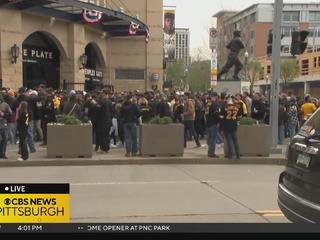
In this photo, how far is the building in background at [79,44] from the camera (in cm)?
2409

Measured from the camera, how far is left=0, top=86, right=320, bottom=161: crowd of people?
13.9 metres

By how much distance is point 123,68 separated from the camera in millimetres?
38781

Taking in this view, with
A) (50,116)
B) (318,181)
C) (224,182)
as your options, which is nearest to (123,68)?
(50,116)

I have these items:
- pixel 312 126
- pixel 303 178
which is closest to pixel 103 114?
pixel 312 126

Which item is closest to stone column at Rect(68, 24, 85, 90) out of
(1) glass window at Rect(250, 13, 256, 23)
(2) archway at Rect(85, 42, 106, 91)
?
(2) archway at Rect(85, 42, 106, 91)

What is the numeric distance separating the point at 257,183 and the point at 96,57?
2789 centimetres

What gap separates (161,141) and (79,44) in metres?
16.8

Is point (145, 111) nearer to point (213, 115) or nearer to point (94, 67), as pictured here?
point (213, 115)

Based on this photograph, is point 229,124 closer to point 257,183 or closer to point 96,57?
point 257,183

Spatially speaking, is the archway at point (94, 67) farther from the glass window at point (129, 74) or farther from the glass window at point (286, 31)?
the glass window at point (286, 31)

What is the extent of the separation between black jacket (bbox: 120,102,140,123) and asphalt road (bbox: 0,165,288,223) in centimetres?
156

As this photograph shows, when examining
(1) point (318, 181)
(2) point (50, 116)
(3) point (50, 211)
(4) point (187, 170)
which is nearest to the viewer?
(3) point (50, 211)

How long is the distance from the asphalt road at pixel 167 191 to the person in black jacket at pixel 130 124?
45.2 inches

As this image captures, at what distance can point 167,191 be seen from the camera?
9492 mm
